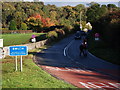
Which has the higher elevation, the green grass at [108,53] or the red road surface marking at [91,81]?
the red road surface marking at [91,81]

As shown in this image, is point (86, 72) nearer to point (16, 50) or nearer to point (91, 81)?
point (91, 81)

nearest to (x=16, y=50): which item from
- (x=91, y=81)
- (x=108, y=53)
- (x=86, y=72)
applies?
(x=91, y=81)

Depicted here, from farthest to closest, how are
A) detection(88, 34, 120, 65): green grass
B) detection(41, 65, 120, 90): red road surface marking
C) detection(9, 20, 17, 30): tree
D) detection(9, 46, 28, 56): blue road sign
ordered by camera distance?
detection(9, 20, 17, 30): tree → detection(88, 34, 120, 65): green grass → detection(9, 46, 28, 56): blue road sign → detection(41, 65, 120, 90): red road surface marking

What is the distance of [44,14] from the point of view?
113875 millimetres

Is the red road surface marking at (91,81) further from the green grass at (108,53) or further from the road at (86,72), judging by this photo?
the green grass at (108,53)

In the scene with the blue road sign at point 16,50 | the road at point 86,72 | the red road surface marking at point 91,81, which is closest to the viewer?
the red road surface marking at point 91,81

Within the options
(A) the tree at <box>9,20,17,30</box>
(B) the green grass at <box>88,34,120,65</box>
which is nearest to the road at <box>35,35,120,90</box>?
(B) the green grass at <box>88,34,120,65</box>

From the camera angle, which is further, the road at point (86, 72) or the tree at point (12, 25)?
the tree at point (12, 25)

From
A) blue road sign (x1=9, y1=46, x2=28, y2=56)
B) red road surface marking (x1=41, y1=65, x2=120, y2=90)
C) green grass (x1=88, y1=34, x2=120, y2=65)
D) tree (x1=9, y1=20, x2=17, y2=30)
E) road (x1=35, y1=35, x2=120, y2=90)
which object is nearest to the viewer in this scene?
red road surface marking (x1=41, y1=65, x2=120, y2=90)

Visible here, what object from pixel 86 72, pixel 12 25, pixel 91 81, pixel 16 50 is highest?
pixel 16 50

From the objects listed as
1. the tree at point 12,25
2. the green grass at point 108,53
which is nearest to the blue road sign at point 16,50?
the green grass at point 108,53

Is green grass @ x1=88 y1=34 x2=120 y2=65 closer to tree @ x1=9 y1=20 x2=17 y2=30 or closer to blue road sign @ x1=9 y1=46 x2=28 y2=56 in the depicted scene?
blue road sign @ x1=9 y1=46 x2=28 y2=56

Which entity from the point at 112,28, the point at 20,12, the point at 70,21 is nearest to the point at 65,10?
the point at 70,21

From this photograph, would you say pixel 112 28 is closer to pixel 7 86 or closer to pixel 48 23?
pixel 7 86
